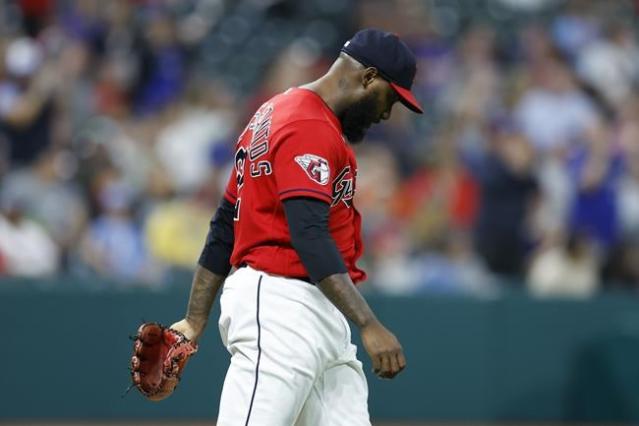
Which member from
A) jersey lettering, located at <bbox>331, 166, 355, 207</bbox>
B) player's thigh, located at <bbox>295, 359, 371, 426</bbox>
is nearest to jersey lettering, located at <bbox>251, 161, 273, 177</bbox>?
jersey lettering, located at <bbox>331, 166, 355, 207</bbox>

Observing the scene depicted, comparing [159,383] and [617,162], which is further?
[617,162]

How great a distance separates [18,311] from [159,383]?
4867 millimetres

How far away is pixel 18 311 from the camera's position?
30.3 feet

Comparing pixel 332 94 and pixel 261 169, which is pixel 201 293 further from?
pixel 332 94

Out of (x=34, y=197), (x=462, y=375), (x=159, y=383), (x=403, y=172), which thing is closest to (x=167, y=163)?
(x=34, y=197)

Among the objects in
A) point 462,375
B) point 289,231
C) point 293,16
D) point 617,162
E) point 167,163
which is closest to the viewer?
point 289,231

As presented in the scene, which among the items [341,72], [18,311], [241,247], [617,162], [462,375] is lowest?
[462,375]

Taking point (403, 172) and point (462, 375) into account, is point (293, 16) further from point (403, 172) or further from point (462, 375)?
point (462, 375)

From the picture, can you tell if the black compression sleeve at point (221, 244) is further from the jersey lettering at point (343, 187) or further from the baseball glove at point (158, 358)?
the jersey lettering at point (343, 187)

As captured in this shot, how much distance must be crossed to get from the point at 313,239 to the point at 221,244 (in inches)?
27.3

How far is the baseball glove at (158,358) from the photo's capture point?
182 inches

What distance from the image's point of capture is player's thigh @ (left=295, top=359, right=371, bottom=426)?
14.6 feet

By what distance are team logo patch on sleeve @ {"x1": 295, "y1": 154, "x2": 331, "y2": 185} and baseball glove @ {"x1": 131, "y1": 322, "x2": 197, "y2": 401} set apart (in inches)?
35.4

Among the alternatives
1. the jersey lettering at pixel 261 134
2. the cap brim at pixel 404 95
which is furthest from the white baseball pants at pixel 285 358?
the cap brim at pixel 404 95
